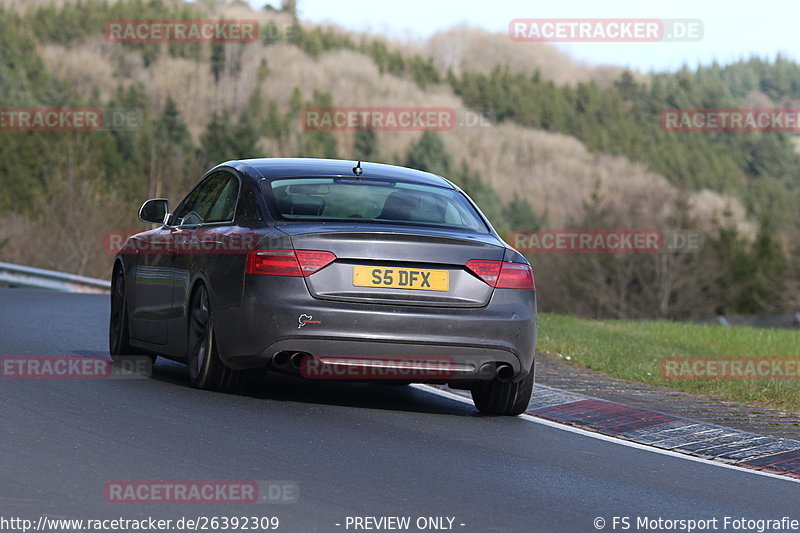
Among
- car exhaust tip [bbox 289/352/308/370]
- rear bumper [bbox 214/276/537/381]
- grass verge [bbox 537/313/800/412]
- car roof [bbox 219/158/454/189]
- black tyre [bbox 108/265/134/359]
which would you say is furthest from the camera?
grass verge [bbox 537/313/800/412]

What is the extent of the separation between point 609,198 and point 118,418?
83.3 m

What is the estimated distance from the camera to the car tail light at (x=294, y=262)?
25.2 ft

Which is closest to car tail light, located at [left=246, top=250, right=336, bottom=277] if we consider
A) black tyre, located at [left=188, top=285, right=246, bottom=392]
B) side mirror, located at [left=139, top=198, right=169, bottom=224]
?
black tyre, located at [left=188, top=285, right=246, bottom=392]

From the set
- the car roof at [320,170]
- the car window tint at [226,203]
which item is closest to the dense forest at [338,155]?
the car window tint at [226,203]

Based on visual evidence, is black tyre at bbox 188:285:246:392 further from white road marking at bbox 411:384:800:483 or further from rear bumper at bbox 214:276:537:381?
white road marking at bbox 411:384:800:483

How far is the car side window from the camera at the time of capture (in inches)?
349

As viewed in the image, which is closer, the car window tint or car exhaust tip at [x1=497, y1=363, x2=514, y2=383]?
car exhaust tip at [x1=497, y1=363, x2=514, y2=383]

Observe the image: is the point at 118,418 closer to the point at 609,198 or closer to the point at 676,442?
the point at 676,442

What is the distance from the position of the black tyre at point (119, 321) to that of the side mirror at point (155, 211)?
2.24ft

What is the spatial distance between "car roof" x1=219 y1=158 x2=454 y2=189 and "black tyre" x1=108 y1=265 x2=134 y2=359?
1.74m

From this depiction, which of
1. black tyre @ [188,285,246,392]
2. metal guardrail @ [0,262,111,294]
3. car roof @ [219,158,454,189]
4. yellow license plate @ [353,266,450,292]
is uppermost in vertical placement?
car roof @ [219,158,454,189]

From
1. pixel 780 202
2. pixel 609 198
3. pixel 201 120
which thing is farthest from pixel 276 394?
pixel 201 120

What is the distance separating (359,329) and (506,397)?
1.36 metres

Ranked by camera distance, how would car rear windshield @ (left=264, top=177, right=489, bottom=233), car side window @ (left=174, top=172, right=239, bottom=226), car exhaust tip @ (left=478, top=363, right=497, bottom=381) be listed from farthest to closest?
car side window @ (left=174, top=172, right=239, bottom=226)
car rear windshield @ (left=264, top=177, right=489, bottom=233)
car exhaust tip @ (left=478, top=363, right=497, bottom=381)
